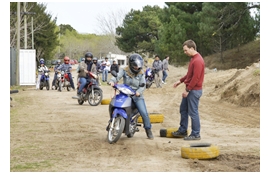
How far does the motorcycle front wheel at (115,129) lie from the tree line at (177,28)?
35.9 metres

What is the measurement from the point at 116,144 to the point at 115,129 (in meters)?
0.39

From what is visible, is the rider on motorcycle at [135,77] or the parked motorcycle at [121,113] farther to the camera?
the rider on motorcycle at [135,77]

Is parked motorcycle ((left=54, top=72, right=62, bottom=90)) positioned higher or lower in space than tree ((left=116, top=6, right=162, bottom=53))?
lower

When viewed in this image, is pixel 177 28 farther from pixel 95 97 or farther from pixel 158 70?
pixel 95 97

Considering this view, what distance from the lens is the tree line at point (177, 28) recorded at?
155 ft

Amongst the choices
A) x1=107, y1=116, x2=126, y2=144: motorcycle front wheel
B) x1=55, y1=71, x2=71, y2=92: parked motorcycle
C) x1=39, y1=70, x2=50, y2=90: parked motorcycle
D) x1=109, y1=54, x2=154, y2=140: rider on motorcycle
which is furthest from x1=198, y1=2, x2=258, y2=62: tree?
x1=107, y1=116, x2=126, y2=144: motorcycle front wheel

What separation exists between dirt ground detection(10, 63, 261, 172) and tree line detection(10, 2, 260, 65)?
27.1m

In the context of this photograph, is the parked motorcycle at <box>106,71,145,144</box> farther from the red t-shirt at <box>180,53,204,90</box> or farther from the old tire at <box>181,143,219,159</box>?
the old tire at <box>181,143,219,159</box>

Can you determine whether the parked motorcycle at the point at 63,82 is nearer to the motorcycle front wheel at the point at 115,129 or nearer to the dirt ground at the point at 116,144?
the dirt ground at the point at 116,144

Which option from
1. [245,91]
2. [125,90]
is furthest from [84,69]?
[125,90]

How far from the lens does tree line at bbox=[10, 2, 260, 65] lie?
47.1m


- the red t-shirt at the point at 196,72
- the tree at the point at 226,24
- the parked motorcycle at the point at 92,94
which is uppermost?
the tree at the point at 226,24

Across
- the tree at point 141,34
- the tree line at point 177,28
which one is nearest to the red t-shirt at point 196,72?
the tree line at point 177,28

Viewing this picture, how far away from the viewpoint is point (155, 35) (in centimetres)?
8031
